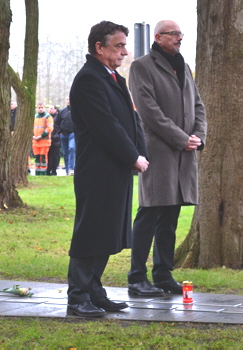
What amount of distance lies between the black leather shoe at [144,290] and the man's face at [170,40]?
77.3 inches

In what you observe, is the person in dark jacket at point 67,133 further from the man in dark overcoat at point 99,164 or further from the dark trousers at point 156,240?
the man in dark overcoat at point 99,164

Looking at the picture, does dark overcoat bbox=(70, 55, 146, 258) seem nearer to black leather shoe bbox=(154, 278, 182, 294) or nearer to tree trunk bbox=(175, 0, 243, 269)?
black leather shoe bbox=(154, 278, 182, 294)

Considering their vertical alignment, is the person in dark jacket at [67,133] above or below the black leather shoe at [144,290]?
above

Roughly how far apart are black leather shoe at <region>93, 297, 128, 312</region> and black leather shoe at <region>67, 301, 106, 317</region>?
0.43 feet

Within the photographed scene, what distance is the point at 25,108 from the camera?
1919 cm

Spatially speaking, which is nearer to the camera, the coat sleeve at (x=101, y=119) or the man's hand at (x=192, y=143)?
the coat sleeve at (x=101, y=119)

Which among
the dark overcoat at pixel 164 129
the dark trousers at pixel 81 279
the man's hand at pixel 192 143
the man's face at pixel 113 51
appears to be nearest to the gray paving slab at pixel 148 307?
the dark trousers at pixel 81 279

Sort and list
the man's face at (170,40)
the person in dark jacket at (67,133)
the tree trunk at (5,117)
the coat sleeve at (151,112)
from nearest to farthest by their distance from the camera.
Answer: the coat sleeve at (151,112), the man's face at (170,40), the tree trunk at (5,117), the person in dark jacket at (67,133)

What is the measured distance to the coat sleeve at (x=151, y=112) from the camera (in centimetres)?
664

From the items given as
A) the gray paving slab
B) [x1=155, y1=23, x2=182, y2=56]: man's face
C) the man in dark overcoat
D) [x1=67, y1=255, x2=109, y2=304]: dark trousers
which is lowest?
the gray paving slab

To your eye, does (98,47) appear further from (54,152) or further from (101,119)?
(54,152)

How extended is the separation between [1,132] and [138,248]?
6819 mm

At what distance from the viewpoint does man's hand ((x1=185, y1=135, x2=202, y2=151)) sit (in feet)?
22.0

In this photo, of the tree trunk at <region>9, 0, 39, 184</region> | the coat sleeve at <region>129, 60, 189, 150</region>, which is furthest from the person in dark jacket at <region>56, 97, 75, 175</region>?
the coat sleeve at <region>129, 60, 189, 150</region>
